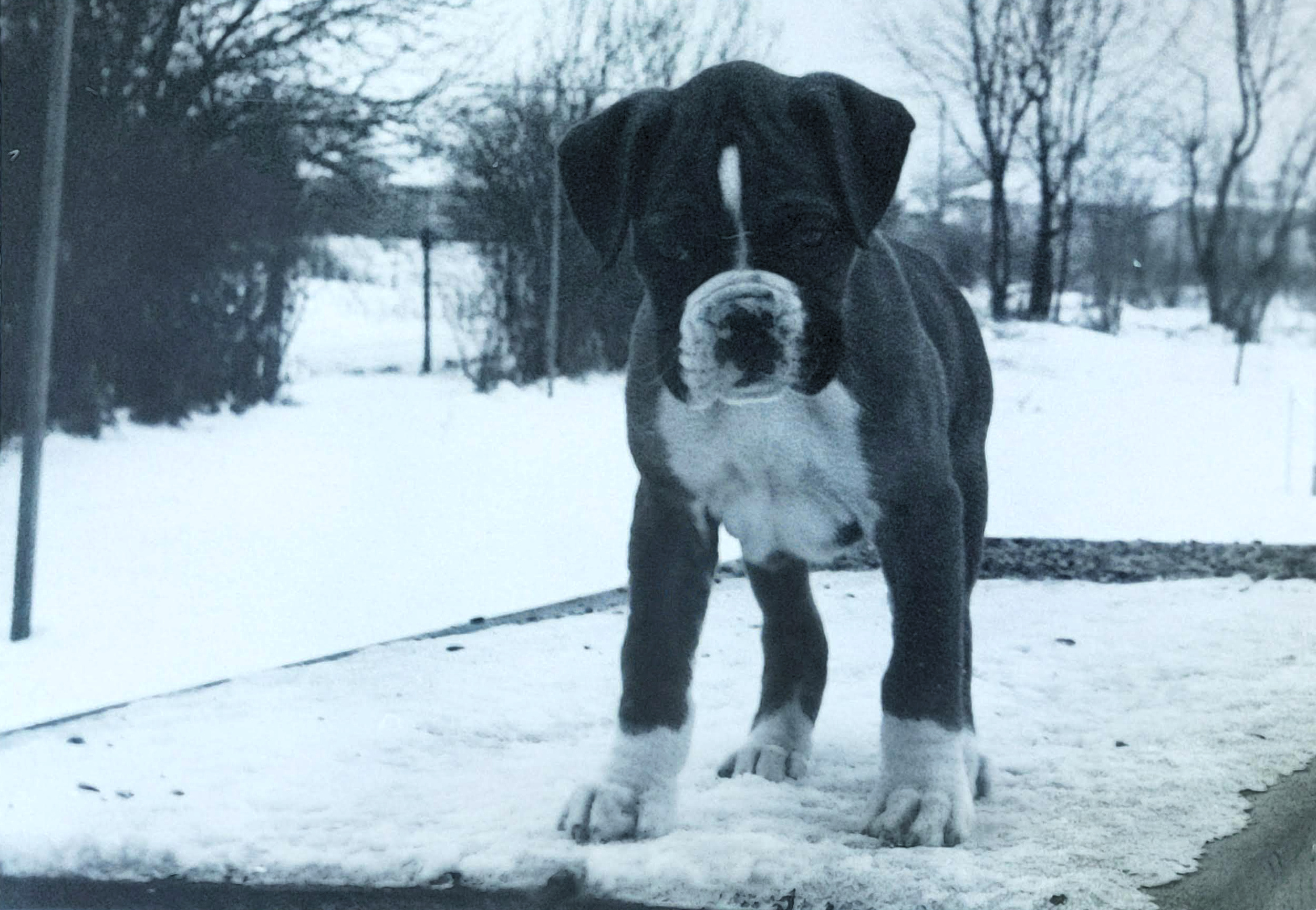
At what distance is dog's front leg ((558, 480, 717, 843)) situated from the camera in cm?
87

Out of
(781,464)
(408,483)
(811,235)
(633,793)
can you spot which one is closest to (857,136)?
(811,235)

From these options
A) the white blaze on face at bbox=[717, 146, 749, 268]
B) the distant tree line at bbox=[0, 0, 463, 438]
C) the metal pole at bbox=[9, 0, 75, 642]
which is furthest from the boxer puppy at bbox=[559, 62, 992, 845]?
the metal pole at bbox=[9, 0, 75, 642]

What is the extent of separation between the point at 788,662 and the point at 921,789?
0.65ft

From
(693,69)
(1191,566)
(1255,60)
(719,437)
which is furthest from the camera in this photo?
(1191,566)

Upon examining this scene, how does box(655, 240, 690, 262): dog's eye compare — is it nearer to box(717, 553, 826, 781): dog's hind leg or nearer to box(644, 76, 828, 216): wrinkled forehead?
box(644, 76, 828, 216): wrinkled forehead

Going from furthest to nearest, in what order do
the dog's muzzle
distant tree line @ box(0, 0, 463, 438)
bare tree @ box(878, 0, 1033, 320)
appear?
distant tree line @ box(0, 0, 463, 438), bare tree @ box(878, 0, 1033, 320), the dog's muzzle

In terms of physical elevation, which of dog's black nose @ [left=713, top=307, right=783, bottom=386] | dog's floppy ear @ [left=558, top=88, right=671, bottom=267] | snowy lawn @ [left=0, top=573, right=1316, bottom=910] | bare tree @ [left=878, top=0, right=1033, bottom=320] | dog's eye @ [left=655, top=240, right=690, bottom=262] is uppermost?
bare tree @ [left=878, top=0, right=1033, bottom=320]

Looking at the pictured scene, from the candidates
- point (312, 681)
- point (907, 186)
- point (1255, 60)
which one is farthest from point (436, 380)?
point (1255, 60)

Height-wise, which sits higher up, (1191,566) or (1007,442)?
(1007,442)

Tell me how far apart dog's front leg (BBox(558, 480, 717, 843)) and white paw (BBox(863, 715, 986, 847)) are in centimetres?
12

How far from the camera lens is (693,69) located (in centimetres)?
94

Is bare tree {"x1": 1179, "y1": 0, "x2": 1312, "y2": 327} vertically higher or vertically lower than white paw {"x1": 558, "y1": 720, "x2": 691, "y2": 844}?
higher

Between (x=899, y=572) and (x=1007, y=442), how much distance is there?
250 mm

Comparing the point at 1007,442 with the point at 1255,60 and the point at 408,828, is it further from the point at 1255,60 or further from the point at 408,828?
the point at 408,828
